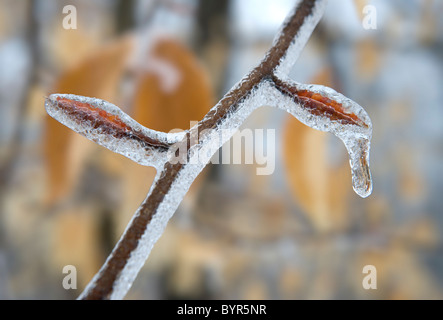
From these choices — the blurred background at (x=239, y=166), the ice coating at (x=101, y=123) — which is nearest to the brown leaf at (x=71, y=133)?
the blurred background at (x=239, y=166)

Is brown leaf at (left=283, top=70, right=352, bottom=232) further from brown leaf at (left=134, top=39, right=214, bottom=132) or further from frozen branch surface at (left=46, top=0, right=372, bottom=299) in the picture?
frozen branch surface at (left=46, top=0, right=372, bottom=299)

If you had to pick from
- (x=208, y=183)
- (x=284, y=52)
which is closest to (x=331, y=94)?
(x=284, y=52)

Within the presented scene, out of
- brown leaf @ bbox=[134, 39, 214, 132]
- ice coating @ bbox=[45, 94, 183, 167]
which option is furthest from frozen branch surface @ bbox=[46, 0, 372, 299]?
brown leaf @ bbox=[134, 39, 214, 132]

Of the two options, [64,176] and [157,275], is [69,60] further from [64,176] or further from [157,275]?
[157,275]

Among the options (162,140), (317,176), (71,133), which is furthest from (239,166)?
(162,140)

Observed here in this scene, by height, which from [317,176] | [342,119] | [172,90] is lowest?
[342,119]

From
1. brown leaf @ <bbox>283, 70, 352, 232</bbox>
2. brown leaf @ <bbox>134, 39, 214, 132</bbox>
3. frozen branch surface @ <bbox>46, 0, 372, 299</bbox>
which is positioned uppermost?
brown leaf @ <bbox>134, 39, 214, 132</bbox>

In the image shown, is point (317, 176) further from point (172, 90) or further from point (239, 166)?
point (172, 90)
